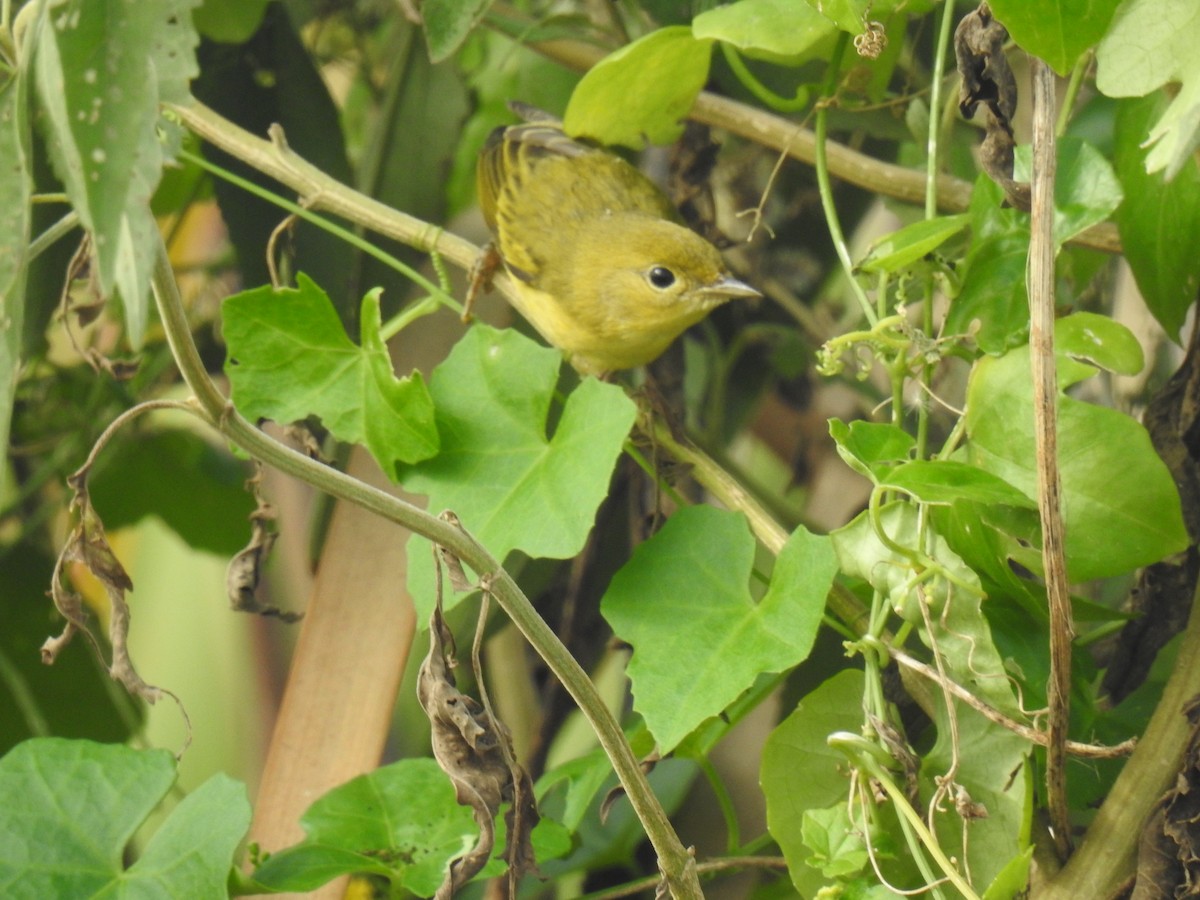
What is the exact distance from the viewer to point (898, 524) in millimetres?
730

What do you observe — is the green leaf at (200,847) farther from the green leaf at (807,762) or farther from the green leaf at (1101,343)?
the green leaf at (1101,343)

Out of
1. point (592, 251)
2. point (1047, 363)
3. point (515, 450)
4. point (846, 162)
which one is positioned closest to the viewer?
point (1047, 363)

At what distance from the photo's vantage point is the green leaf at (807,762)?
0.76 meters

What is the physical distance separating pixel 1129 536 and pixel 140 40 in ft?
1.81

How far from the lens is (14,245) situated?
1.58 ft

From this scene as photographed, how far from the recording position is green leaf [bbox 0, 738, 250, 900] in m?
0.83

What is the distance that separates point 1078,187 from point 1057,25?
14 cm

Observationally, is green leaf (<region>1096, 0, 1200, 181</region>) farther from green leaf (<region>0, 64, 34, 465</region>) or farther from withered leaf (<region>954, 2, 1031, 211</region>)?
green leaf (<region>0, 64, 34, 465</region>)

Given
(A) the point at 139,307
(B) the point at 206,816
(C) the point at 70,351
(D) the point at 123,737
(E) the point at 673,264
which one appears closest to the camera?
(A) the point at 139,307

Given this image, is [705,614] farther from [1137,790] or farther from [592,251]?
[592,251]

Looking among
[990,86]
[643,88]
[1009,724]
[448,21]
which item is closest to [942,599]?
[1009,724]

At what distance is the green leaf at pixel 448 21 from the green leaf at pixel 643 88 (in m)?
0.10

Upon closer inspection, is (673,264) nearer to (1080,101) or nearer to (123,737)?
(1080,101)

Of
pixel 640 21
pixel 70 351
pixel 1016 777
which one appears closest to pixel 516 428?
pixel 1016 777
